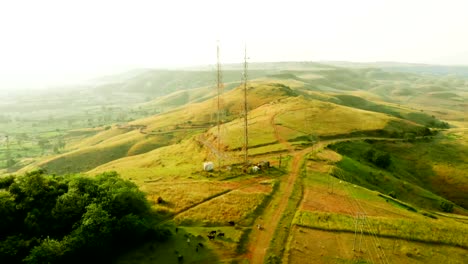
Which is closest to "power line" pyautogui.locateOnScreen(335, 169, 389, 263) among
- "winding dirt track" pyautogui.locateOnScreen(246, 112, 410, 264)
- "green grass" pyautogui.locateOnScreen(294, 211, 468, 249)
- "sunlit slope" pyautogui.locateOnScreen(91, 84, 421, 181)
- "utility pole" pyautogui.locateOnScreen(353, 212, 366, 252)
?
"utility pole" pyautogui.locateOnScreen(353, 212, 366, 252)

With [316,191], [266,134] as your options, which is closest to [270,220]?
[316,191]

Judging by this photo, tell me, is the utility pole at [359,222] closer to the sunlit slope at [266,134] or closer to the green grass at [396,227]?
the green grass at [396,227]

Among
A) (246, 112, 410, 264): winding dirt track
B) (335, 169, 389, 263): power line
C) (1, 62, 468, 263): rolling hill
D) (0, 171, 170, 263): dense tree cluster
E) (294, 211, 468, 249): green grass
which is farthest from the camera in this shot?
(294, 211, 468, 249): green grass

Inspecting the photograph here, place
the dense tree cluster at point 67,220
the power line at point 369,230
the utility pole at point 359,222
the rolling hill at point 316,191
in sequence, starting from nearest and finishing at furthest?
the dense tree cluster at point 67,220
the power line at point 369,230
the rolling hill at point 316,191
the utility pole at point 359,222

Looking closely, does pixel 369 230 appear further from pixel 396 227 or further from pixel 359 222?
pixel 396 227

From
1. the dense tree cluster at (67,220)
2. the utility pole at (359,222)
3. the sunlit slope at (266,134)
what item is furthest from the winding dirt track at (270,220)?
the sunlit slope at (266,134)

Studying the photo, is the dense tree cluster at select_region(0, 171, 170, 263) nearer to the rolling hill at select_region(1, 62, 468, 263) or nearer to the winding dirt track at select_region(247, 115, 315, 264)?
the rolling hill at select_region(1, 62, 468, 263)

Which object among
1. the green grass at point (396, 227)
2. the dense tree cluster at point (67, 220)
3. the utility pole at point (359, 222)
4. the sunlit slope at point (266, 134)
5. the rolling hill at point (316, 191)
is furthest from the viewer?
the sunlit slope at point (266, 134)

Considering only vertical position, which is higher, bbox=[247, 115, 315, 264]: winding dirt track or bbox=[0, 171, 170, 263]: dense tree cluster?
bbox=[0, 171, 170, 263]: dense tree cluster

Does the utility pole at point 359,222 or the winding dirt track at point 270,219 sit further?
the utility pole at point 359,222
